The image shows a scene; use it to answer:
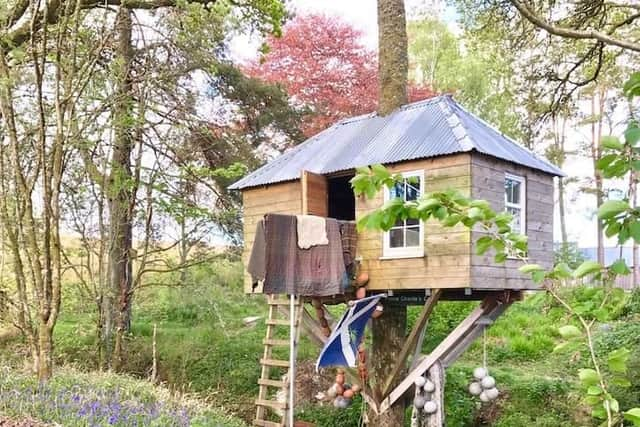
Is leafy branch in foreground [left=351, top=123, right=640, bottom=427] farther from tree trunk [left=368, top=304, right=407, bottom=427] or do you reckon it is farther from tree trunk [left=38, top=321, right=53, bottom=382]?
tree trunk [left=368, top=304, right=407, bottom=427]

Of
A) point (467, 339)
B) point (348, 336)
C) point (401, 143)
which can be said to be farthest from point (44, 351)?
point (467, 339)

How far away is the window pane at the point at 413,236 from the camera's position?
258 inches

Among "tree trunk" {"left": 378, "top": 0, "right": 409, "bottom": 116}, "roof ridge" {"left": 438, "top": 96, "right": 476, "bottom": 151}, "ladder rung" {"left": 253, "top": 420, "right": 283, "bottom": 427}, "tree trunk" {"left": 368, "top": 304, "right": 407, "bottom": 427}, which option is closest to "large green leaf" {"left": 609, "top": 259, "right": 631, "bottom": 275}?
"roof ridge" {"left": 438, "top": 96, "right": 476, "bottom": 151}

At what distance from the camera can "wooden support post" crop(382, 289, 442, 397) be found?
21.5 feet

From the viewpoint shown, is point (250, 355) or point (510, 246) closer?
point (510, 246)

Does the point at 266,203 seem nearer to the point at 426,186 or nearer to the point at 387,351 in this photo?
the point at 426,186

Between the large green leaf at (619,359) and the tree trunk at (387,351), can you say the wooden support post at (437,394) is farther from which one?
the large green leaf at (619,359)

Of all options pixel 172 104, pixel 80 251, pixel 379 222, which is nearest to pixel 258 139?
pixel 172 104

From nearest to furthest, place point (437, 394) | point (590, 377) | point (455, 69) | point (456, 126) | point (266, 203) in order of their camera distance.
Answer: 1. point (590, 377)
2. point (456, 126)
3. point (437, 394)
4. point (266, 203)
5. point (455, 69)

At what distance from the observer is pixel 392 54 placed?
8.16m

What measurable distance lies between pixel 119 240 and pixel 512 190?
236 inches

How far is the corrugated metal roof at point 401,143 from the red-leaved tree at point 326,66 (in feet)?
16.6

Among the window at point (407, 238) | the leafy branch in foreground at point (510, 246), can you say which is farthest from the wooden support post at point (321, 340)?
the leafy branch in foreground at point (510, 246)

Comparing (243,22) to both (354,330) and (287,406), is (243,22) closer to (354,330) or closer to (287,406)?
(354,330)
